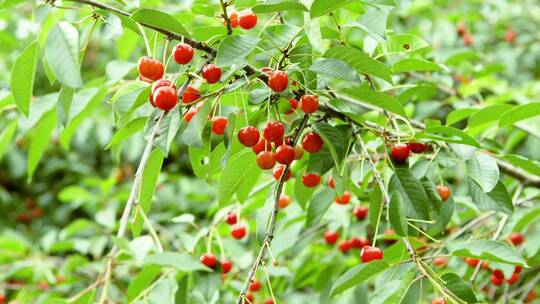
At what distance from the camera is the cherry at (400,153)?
5.16 ft

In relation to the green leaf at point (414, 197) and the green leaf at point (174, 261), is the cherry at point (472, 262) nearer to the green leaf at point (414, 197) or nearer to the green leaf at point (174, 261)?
the green leaf at point (414, 197)

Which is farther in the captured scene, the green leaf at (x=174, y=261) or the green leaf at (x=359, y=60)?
the green leaf at (x=359, y=60)

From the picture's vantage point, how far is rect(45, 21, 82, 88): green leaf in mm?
1172

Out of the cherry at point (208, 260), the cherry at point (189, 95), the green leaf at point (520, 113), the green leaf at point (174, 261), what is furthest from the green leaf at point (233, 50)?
the green leaf at point (520, 113)

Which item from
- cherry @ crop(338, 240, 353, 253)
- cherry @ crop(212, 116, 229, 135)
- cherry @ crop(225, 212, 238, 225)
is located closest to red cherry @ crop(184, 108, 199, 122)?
cherry @ crop(212, 116, 229, 135)

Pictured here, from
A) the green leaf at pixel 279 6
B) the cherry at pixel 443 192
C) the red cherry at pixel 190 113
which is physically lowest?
the cherry at pixel 443 192

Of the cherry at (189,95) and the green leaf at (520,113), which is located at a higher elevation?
A: the cherry at (189,95)

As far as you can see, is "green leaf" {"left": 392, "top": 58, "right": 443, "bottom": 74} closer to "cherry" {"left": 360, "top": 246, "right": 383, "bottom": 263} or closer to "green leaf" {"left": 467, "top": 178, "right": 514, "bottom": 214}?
"green leaf" {"left": 467, "top": 178, "right": 514, "bottom": 214}

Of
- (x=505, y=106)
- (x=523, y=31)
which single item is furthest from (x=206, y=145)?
(x=523, y=31)

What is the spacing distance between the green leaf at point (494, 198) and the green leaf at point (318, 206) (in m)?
0.39

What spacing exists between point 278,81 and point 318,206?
2.18 ft

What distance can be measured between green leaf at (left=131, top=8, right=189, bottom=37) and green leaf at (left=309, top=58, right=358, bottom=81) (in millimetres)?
301

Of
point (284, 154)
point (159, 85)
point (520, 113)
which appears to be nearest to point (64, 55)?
point (159, 85)

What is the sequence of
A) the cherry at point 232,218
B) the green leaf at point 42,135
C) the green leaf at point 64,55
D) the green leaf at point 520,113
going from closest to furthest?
1. the green leaf at point 64,55
2. the green leaf at point 520,113
3. the cherry at point 232,218
4. the green leaf at point 42,135
